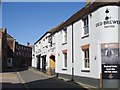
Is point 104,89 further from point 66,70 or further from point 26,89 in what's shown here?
point 66,70

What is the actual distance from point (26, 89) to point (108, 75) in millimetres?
5685

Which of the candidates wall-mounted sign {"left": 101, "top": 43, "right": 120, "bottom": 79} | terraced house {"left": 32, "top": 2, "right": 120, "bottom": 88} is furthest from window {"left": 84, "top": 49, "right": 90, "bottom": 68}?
wall-mounted sign {"left": 101, "top": 43, "right": 120, "bottom": 79}

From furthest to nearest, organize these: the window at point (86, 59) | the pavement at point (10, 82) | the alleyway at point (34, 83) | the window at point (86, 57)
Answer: the window at point (86, 59)
the window at point (86, 57)
the pavement at point (10, 82)
the alleyway at point (34, 83)

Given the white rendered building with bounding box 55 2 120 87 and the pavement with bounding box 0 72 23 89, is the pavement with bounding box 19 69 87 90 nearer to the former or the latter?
the pavement with bounding box 0 72 23 89

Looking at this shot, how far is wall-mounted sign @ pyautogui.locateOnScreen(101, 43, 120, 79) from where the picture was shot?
62.0 feet

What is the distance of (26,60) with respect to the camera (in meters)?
103

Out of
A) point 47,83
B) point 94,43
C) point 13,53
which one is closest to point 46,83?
point 47,83

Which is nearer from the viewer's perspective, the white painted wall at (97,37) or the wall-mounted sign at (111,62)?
the wall-mounted sign at (111,62)

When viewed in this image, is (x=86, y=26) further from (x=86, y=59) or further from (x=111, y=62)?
(x=111, y=62)

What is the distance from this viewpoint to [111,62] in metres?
19.0

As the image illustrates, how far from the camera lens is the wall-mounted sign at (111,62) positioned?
62.0 ft

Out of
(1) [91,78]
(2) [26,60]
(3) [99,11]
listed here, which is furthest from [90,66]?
(2) [26,60]

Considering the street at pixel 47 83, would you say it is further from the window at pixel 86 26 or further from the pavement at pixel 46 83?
the window at pixel 86 26

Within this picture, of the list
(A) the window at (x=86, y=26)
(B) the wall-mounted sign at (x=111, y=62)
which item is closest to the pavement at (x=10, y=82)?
(B) the wall-mounted sign at (x=111, y=62)
